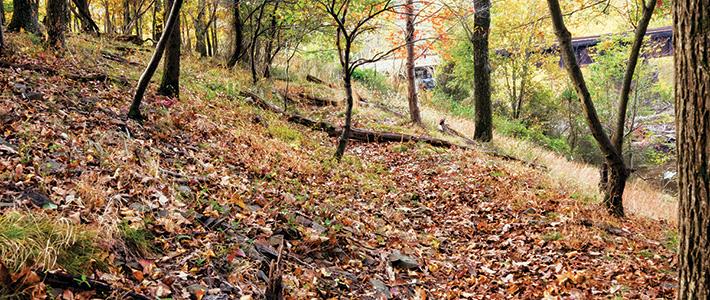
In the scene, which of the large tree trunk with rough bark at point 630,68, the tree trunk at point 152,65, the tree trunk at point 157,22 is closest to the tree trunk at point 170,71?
the tree trunk at point 152,65

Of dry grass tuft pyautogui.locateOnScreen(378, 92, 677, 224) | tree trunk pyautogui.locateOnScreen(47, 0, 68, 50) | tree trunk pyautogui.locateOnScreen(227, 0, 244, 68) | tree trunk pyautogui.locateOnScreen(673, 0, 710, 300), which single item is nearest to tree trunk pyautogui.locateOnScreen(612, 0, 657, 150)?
dry grass tuft pyautogui.locateOnScreen(378, 92, 677, 224)

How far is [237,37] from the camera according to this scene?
13578 mm

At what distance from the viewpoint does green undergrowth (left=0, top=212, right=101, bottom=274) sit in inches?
104

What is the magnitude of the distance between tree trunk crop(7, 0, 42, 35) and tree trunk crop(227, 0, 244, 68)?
5.04 metres

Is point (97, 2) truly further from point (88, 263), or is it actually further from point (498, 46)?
point (88, 263)

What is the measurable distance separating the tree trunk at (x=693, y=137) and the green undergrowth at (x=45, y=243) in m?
3.61

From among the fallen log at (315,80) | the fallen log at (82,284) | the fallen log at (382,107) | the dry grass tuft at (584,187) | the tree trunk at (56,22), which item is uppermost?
the tree trunk at (56,22)

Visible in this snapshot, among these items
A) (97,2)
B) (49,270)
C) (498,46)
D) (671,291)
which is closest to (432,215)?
(671,291)

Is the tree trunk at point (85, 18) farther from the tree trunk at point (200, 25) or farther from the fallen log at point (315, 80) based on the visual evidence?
the fallen log at point (315, 80)

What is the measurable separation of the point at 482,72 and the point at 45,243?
1041 cm

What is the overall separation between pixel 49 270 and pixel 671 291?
4.96 metres

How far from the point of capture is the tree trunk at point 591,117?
589 centimetres

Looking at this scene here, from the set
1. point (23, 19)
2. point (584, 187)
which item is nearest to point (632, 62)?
point (584, 187)

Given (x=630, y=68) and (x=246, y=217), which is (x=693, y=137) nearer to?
(x=246, y=217)
